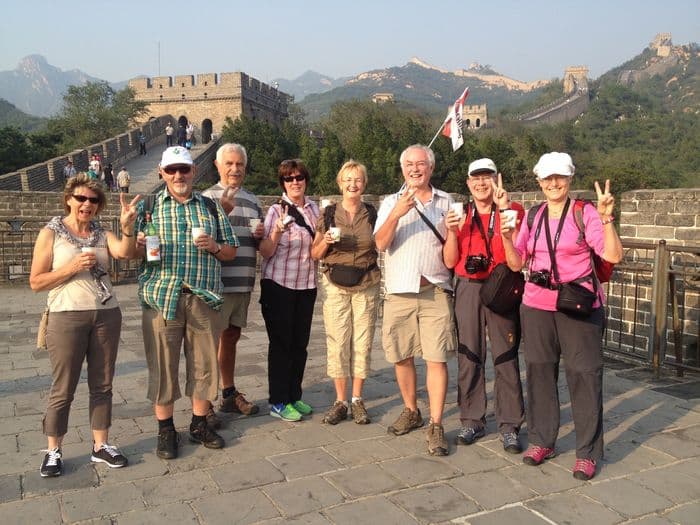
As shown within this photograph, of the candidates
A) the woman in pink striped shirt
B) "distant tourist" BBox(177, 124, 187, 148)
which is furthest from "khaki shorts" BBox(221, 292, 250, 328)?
"distant tourist" BBox(177, 124, 187, 148)

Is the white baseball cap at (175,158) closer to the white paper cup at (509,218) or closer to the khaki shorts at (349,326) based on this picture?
the khaki shorts at (349,326)

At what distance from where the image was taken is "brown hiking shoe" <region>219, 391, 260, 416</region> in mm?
4547

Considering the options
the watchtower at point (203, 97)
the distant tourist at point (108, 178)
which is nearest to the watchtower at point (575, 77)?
the watchtower at point (203, 97)

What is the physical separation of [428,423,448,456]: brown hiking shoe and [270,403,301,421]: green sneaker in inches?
38.3

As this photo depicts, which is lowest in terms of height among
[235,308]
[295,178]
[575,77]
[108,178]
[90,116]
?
[235,308]

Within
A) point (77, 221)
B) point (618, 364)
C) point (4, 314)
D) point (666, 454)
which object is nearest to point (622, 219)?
point (618, 364)

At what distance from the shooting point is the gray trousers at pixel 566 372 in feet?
11.6

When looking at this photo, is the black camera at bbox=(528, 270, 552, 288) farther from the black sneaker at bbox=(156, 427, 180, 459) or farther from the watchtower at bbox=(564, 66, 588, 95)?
the watchtower at bbox=(564, 66, 588, 95)

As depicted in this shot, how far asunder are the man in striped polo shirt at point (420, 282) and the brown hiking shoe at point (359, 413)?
290 mm

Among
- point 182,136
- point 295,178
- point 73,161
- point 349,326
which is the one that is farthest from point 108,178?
point 349,326

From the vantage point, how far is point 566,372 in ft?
12.0

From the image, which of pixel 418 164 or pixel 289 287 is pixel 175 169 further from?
pixel 418 164

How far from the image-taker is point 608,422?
14.7 ft

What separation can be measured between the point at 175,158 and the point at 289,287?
1191 millimetres
